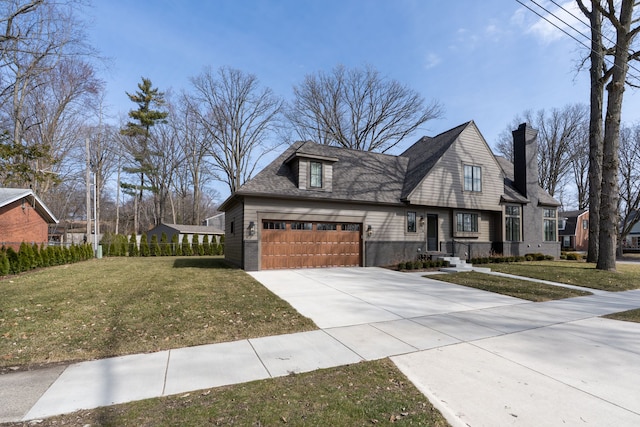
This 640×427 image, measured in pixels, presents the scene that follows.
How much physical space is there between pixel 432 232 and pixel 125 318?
600 inches

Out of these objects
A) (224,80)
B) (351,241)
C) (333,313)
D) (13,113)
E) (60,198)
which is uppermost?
(224,80)

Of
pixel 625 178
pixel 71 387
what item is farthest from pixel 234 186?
pixel 625 178

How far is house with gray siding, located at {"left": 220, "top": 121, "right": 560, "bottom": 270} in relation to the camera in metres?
13.8

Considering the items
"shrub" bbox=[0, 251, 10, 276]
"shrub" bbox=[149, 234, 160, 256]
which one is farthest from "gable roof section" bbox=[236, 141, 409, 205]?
"shrub" bbox=[149, 234, 160, 256]

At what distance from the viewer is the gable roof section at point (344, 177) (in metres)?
13.9

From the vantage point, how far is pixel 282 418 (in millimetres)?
2826

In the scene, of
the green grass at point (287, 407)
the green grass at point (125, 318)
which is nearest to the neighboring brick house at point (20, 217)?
the green grass at point (125, 318)

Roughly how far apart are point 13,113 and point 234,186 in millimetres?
16118

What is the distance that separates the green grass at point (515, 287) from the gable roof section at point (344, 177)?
559cm

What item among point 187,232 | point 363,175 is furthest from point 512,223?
point 187,232

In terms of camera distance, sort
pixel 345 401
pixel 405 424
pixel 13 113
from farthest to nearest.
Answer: pixel 13 113 < pixel 345 401 < pixel 405 424

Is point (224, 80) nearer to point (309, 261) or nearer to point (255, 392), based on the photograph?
point (309, 261)

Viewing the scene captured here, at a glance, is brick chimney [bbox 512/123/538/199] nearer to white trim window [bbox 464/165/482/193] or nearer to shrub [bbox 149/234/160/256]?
white trim window [bbox 464/165/482/193]

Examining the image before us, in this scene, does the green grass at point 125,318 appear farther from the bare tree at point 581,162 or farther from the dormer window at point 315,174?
the bare tree at point 581,162
